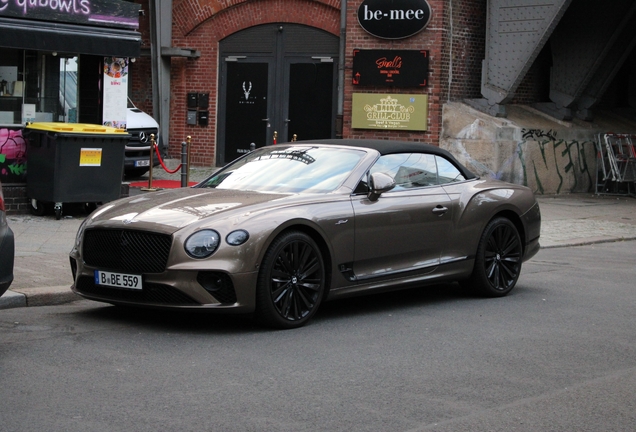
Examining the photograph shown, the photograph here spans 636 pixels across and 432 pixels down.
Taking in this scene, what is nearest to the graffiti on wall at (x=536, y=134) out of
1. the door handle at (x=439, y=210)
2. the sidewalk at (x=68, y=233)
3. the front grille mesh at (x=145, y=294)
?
the sidewalk at (x=68, y=233)

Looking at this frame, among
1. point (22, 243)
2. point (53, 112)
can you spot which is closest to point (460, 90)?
point (53, 112)

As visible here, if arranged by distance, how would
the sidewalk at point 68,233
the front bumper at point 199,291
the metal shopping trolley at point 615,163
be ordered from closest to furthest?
the front bumper at point 199,291, the sidewalk at point 68,233, the metal shopping trolley at point 615,163

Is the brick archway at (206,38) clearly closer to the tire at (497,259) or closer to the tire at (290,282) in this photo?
the tire at (497,259)

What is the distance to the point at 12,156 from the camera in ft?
47.3

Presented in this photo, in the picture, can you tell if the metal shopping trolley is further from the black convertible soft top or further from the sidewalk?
the black convertible soft top

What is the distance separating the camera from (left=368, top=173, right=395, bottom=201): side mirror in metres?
8.03

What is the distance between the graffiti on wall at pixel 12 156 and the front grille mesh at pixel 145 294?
744 centimetres

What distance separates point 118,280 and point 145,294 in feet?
0.86

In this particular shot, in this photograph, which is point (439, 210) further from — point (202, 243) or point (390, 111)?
point (390, 111)

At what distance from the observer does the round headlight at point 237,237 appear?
7.00 metres

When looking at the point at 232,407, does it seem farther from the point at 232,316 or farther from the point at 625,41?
the point at 625,41

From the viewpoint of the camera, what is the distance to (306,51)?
23047mm

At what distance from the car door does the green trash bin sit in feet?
21.4

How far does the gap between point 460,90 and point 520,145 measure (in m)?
1.94
